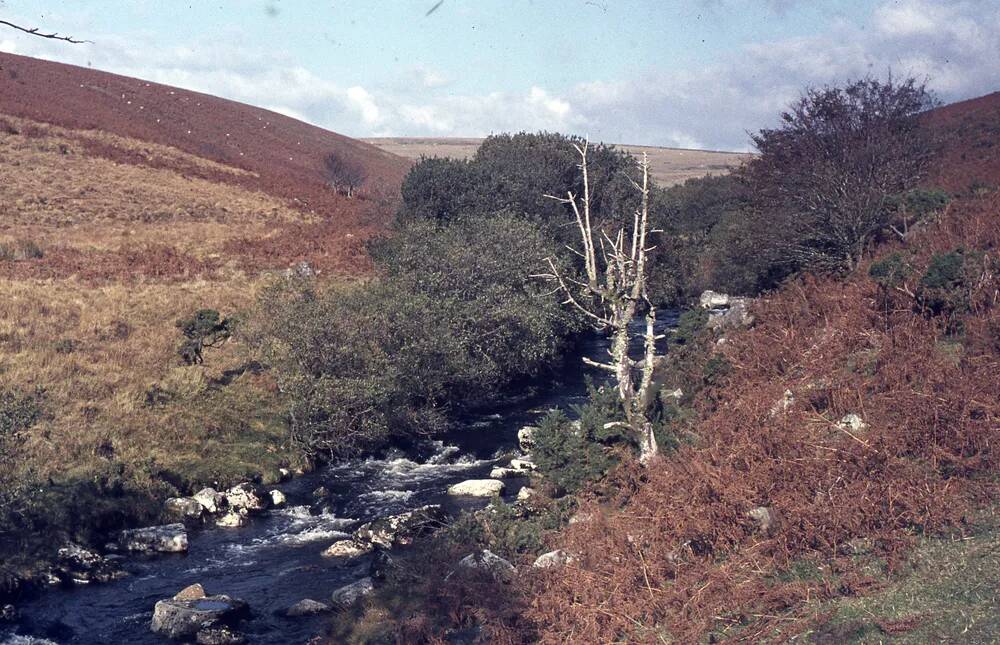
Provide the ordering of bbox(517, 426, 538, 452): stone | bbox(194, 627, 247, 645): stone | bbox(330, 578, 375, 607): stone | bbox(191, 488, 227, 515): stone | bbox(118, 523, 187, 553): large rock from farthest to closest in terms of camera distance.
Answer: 1. bbox(517, 426, 538, 452): stone
2. bbox(191, 488, 227, 515): stone
3. bbox(118, 523, 187, 553): large rock
4. bbox(330, 578, 375, 607): stone
5. bbox(194, 627, 247, 645): stone

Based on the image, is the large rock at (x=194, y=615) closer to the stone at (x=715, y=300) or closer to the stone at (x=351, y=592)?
the stone at (x=351, y=592)

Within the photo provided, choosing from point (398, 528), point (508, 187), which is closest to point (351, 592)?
point (398, 528)

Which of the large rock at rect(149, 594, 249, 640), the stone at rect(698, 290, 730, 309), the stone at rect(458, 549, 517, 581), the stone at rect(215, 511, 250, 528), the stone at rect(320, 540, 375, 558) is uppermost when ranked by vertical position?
the stone at rect(698, 290, 730, 309)

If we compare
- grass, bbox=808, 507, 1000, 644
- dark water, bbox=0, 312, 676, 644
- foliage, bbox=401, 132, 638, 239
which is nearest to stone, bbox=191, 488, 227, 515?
dark water, bbox=0, 312, 676, 644

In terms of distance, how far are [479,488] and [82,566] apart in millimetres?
9003

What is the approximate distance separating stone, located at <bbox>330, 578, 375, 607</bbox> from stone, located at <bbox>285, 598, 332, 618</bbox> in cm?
25

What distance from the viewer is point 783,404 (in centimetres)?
1778

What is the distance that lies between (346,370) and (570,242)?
20023 millimetres

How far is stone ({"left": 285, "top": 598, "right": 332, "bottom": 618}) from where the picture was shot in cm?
1519

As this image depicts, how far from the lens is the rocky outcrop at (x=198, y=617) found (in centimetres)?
1426

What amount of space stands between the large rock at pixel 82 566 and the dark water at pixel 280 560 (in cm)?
27

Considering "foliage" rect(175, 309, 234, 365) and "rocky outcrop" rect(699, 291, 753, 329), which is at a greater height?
"rocky outcrop" rect(699, 291, 753, 329)

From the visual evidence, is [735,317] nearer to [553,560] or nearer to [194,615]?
[553,560]

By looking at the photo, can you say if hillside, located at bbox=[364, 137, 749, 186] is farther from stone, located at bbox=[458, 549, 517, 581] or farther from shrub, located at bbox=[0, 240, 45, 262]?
stone, located at bbox=[458, 549, 517, 581]
